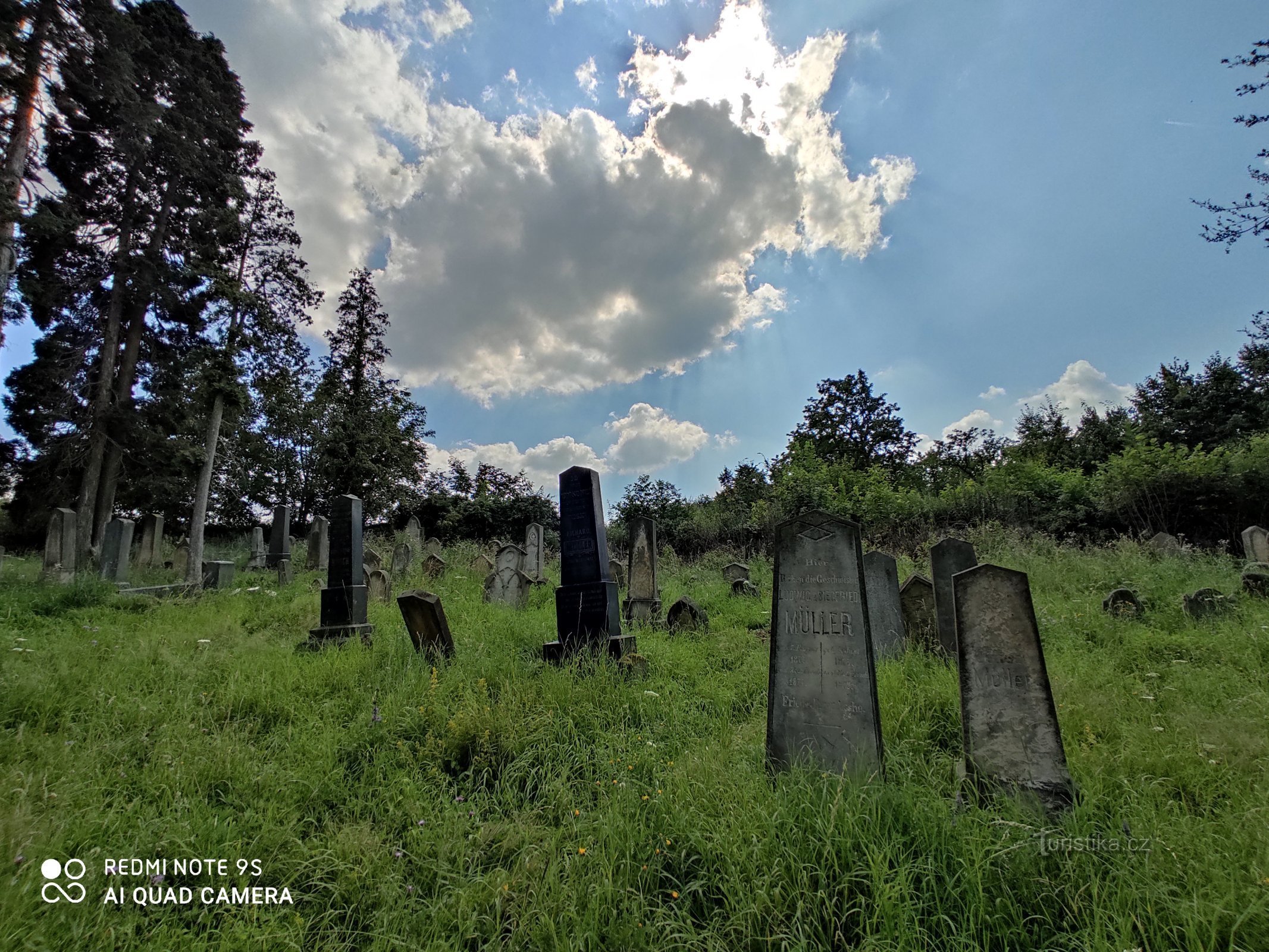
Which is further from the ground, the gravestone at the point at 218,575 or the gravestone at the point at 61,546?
the gravestone at the point at 61,546

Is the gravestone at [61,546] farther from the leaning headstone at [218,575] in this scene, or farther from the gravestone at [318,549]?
the gravestone at [318,549]

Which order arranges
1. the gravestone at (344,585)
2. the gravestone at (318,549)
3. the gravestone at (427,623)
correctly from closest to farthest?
the gravestone at (427,623), the gravestone at (344,585), the gravestone at (318,549)

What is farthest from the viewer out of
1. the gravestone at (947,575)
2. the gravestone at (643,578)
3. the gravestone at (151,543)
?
the gravestone at (151,543)

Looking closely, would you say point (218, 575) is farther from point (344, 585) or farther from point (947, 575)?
point (947, 575)

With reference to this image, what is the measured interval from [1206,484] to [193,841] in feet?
64.0

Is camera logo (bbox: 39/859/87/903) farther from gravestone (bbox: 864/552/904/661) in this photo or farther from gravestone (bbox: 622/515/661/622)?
gravestone (bbox: 622/515/661/622)

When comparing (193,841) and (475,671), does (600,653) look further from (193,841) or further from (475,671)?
(193,841)

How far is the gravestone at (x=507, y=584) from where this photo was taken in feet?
28.7

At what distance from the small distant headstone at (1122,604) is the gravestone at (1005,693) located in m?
5.18

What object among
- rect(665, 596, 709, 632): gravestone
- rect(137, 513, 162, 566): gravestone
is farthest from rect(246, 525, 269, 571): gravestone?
rect(665, 596, 709, 632): gravestone

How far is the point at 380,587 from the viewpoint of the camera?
29.0ft

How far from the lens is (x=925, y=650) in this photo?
17.0 ft

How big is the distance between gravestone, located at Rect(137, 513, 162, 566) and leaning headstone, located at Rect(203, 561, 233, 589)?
4222 millimetres

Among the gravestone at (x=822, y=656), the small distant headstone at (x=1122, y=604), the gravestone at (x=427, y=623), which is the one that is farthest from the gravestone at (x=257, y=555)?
the small distant headstone at (x=1122, y=604)
